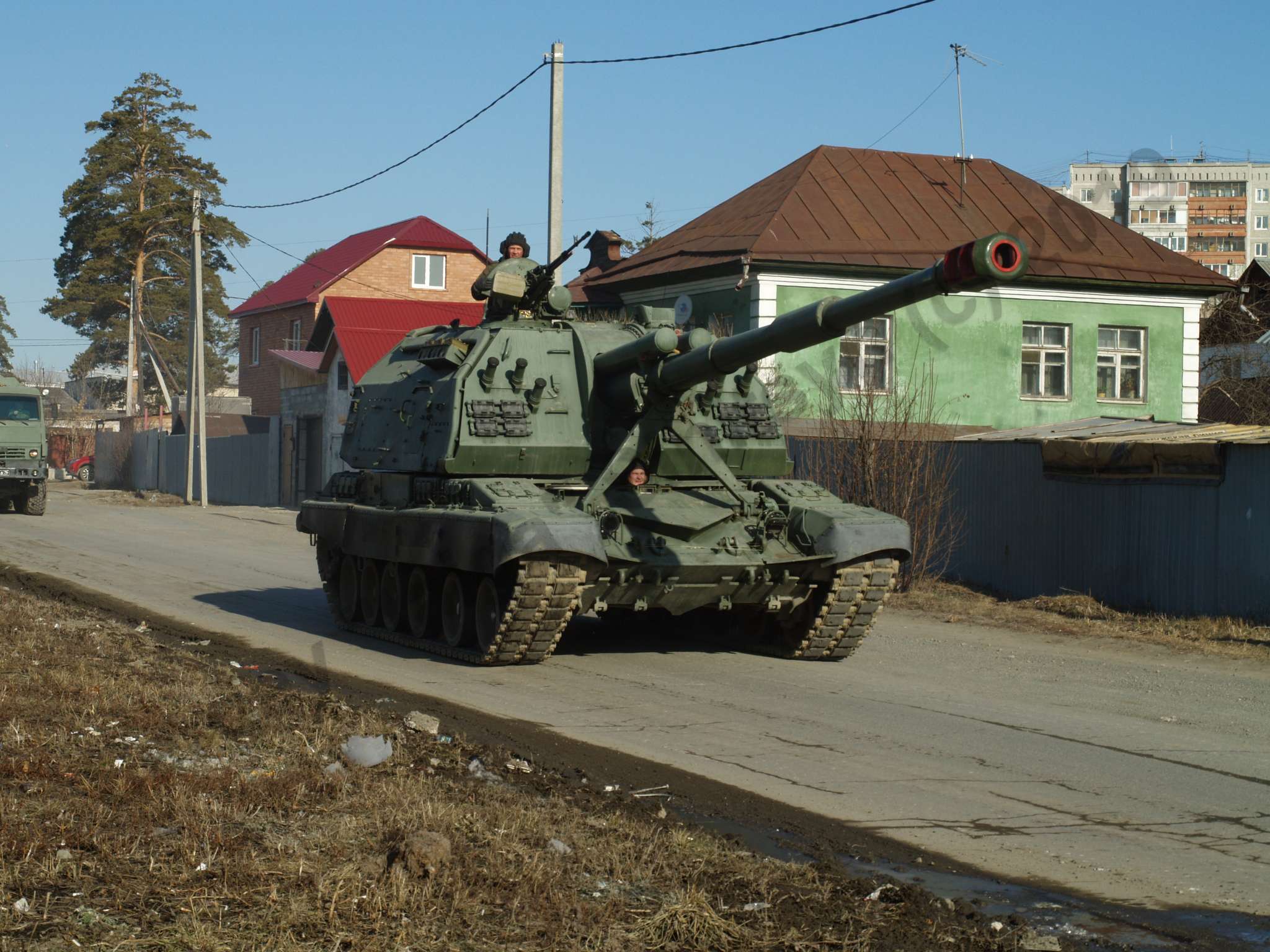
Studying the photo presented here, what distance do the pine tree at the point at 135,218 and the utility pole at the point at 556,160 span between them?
133 feet

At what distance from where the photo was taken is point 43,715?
8188 mm

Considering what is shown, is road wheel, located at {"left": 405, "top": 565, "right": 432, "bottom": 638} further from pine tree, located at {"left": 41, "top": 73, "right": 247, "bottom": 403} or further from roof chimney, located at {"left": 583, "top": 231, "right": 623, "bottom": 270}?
pine tree, located at {"left": 41, "top": 73, "right": 247, "bottom": 403}

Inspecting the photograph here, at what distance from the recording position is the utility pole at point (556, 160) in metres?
20.9

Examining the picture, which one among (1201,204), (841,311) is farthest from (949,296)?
(1201,204)

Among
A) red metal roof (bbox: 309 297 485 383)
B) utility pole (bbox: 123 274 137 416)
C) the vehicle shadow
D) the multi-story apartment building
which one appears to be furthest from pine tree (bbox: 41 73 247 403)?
the multi-story apartment building

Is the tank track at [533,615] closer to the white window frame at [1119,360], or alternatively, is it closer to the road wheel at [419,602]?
the road wheel at [419,602]

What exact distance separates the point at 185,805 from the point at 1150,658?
9215mm

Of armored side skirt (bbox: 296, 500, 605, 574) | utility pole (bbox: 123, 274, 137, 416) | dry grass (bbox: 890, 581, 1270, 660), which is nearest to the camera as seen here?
armored side skirt (bbox: 296, 500, 605, 574)

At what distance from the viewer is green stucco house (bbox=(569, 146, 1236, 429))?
2489cm

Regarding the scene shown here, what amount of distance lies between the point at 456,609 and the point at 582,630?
216 centimetres

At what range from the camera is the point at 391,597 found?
13.1 meters

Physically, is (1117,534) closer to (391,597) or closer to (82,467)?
(391,597)

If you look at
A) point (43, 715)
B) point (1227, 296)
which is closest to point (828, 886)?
point (43, 715)

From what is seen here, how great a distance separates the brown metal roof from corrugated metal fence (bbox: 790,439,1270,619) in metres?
6.88
